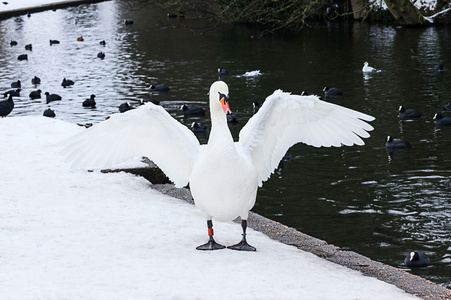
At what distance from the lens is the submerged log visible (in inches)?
1096

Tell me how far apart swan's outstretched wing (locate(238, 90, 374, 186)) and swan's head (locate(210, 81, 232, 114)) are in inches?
18.4

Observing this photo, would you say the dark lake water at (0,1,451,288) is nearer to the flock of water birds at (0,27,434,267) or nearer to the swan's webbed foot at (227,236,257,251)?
the flock of water birds at (0,27,434,267)

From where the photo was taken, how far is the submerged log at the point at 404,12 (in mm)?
27841

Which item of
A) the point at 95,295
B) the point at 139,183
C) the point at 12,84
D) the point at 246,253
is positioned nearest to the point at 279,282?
the point at 246,253

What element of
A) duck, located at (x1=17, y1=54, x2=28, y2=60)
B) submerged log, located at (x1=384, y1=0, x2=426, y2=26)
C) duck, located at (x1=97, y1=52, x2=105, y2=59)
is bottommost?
duck, located at (x1=97, y1=52, x2=105, y2=59)

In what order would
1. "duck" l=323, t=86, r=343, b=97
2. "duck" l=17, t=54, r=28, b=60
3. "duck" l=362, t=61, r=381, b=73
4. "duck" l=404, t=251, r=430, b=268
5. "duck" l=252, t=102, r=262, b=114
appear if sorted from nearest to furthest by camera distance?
"duck" l=404, t=251, r=430, b=268 → "duck" l=252, t=102, r=262, b=114 → "duck" l=323, t=86, r=343, b=97 → "duck" l=362, t=61, r=381, b=73 → "duck" l=17, t=54, r=28, b=60

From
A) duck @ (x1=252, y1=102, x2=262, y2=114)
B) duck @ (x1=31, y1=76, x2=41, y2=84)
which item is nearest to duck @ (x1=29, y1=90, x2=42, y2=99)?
duck @ (x1=31, y1=76, x2=41, y2=84)

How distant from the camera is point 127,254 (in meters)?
6.29

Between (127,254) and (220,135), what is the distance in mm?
1372

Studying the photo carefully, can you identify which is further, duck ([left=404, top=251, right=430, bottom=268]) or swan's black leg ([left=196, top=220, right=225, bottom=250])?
duck ([left=404, top=251, right=430, bottom=268])

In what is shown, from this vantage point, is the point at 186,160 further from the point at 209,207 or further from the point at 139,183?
the point at 139,183

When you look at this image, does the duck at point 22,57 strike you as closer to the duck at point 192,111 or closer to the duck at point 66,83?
the duck at point 66,83

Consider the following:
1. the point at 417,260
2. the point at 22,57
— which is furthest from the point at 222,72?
the point at 417,260

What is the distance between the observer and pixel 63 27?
4103 centimetres
